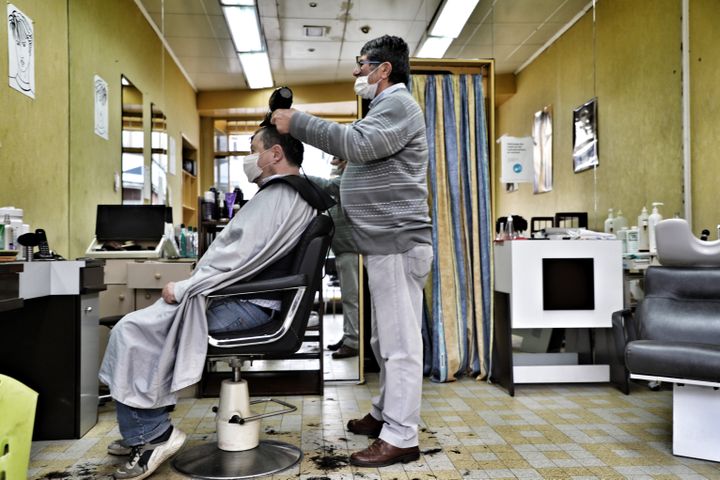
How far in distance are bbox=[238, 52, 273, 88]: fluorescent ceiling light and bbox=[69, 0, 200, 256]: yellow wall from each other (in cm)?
44

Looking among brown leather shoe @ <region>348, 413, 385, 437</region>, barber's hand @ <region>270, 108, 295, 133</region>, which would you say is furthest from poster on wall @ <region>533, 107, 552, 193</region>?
barber's hand @ <region>270, 108, 295, 133</region>

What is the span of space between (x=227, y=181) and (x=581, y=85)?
256 centimetres

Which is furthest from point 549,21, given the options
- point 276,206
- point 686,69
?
point 276,206

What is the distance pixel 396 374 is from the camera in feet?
7.19

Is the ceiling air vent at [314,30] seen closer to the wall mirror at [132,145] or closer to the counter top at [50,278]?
the wall mirror at [132,145]

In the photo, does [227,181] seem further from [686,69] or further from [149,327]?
[686,69]

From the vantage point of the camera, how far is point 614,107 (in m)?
4.21

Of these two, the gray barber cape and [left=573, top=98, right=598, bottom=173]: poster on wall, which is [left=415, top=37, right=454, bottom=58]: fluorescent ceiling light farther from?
the gray barber cape

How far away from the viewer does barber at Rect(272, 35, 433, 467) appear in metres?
2.14

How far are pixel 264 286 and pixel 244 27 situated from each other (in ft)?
8.53

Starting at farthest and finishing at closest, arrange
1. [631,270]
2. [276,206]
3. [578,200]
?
[578,200], [631,270], [276,206]

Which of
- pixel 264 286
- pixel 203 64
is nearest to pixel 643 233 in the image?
pixel 264 286

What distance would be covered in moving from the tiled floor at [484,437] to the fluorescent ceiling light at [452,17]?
2.30 meters

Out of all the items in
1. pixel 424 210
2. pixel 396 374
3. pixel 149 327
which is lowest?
pixel 396 374
